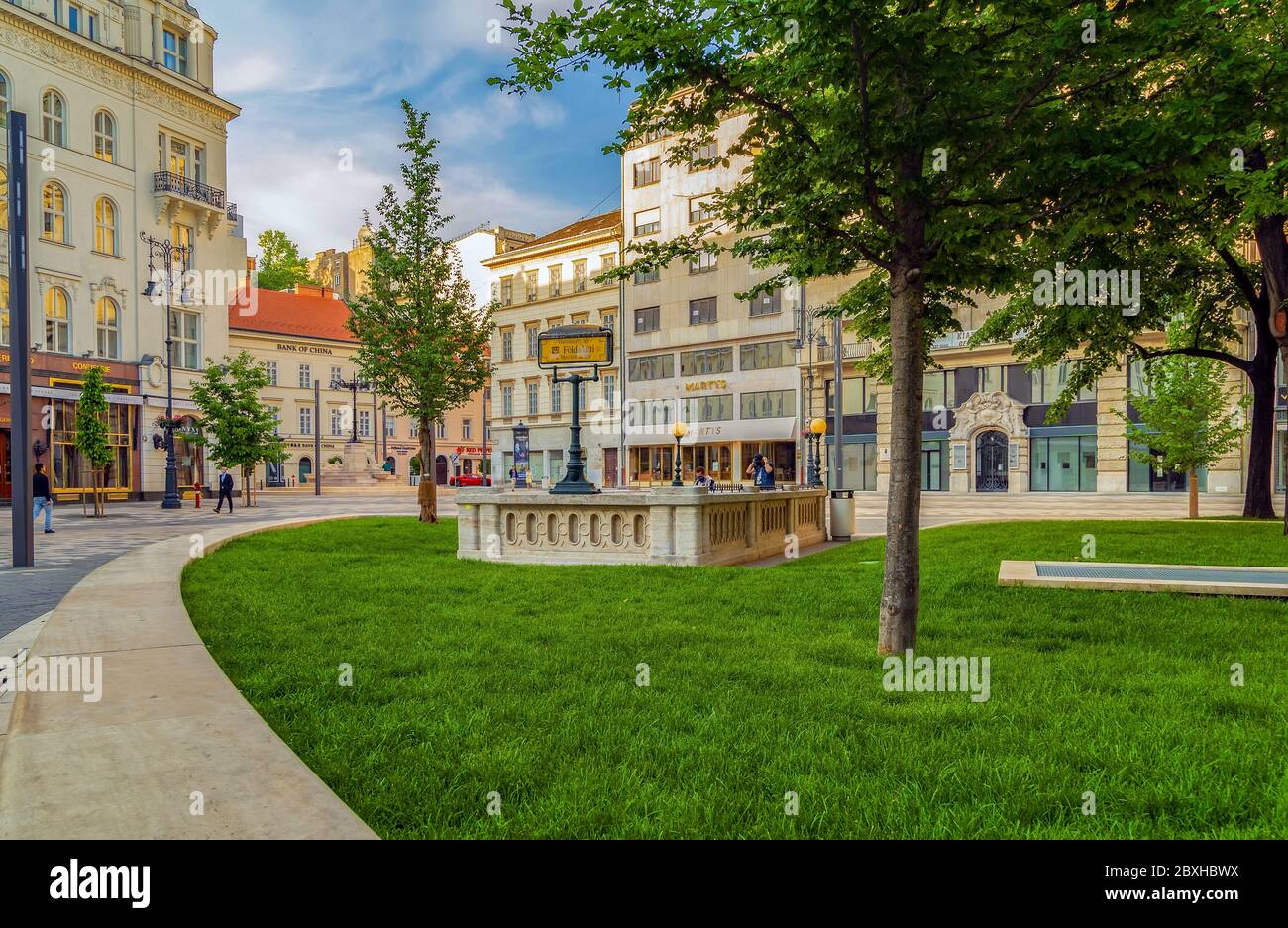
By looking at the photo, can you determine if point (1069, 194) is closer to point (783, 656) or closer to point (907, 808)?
point (783, 656)

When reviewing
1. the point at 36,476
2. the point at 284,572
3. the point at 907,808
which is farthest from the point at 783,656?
the point at 36,476

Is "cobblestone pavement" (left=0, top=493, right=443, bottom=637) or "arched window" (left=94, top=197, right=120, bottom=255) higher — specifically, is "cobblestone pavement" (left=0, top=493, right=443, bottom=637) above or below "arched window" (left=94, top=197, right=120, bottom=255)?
below

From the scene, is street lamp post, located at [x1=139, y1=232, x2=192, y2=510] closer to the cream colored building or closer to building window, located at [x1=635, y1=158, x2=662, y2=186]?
the cream colored building

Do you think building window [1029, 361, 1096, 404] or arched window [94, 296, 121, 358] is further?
building window [1029, 361, 1096, 404]

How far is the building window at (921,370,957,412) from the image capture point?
1745 inches

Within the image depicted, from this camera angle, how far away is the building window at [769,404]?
4775 cm

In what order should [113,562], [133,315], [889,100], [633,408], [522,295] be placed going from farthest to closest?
[522,295] → [633,408] → [133,315] → [113,562] → [889,100]

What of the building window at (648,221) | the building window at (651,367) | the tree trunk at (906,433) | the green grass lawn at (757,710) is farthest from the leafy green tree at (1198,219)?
the building window at (648,221)

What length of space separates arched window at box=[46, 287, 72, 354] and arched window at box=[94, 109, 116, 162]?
6.97m

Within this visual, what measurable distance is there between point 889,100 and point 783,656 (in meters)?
4.19

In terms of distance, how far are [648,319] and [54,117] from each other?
33105 millimetres

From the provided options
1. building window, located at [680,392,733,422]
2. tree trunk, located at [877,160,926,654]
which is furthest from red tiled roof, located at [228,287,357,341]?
tree trunk, located at [877,160,926,654]

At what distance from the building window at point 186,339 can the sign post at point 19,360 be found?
32593 millimetres
